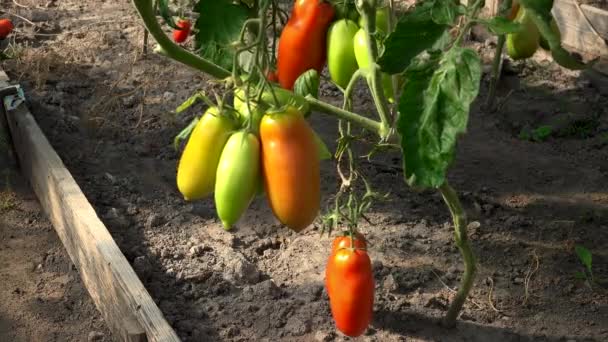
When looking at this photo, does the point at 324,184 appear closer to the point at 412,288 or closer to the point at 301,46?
the point at 412,288

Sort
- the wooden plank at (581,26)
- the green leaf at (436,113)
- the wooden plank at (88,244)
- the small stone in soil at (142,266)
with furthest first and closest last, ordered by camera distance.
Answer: the wooden plank at (581,26) < the small stone in soil at (142,266) < the wooden plank at (88,244) < the green leaf at (436,113)

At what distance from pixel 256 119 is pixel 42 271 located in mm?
1939

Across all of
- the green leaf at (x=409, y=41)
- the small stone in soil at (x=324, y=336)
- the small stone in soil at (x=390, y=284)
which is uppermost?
the green leaf at (x=409, y=41)

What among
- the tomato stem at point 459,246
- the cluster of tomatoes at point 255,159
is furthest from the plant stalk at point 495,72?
the cluster of tomatoes at point 255,159

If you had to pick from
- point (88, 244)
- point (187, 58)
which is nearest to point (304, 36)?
point (187, 58)

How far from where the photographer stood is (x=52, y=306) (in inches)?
114

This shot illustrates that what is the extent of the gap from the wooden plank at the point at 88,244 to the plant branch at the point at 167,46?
1038 millimetres

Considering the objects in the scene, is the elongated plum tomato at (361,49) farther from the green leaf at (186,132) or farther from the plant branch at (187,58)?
the green leaf at (186,132)

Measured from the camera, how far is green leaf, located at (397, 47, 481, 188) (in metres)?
1.22

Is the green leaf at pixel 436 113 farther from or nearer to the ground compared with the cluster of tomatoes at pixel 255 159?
farther from the ground

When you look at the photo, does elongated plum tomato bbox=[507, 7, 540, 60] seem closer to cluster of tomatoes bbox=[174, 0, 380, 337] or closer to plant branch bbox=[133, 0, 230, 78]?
cluster of tomatoes bbox=[174, 0, 380, 337]

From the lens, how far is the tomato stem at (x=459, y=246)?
2047 mm

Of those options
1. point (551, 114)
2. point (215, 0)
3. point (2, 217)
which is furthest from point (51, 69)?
point (215, 0)

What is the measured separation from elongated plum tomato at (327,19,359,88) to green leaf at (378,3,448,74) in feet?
0.88
